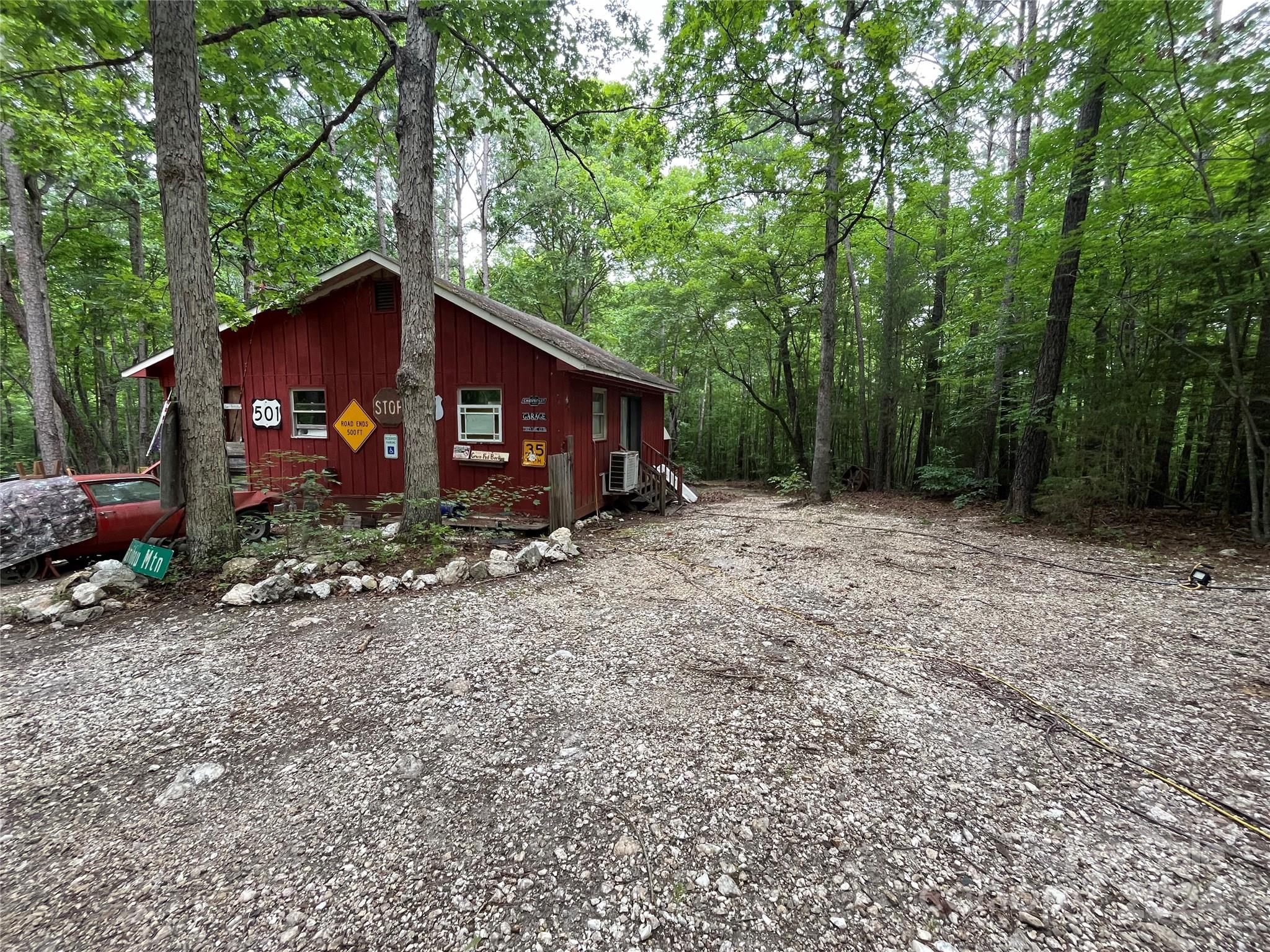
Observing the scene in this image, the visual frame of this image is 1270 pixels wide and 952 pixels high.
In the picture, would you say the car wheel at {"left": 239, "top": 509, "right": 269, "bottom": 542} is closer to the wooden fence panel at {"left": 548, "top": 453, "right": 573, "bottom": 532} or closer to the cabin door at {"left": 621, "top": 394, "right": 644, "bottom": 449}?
the wooden fence panel at {"left": 548, "top": 453, "right": 573, "bottom": 532}

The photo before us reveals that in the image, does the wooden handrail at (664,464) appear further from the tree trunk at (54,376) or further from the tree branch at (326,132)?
the tree trunk at (54,376)

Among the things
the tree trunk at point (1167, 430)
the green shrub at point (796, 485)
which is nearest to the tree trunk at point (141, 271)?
the green shrub at point (796, 485)

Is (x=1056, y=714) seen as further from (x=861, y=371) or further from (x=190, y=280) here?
(x=861, y=371)

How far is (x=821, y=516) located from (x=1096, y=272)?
6.17m

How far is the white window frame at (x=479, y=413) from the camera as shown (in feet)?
26.1

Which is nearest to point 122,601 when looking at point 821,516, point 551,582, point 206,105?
point 551,582

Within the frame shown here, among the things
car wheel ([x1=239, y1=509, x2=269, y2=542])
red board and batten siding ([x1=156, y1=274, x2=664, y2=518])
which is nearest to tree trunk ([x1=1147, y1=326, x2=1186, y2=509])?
red board and batten siding ([x1=156, y1=274, x2=664, y2=518])

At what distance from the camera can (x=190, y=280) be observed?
4824mm

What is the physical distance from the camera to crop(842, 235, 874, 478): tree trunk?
13898 mm

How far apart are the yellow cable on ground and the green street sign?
569cm

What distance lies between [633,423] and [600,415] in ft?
7.37

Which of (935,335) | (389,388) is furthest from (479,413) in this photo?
(935,335)

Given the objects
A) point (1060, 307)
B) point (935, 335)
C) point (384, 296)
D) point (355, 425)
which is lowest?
point (355, 425)

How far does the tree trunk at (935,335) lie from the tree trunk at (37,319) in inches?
769
